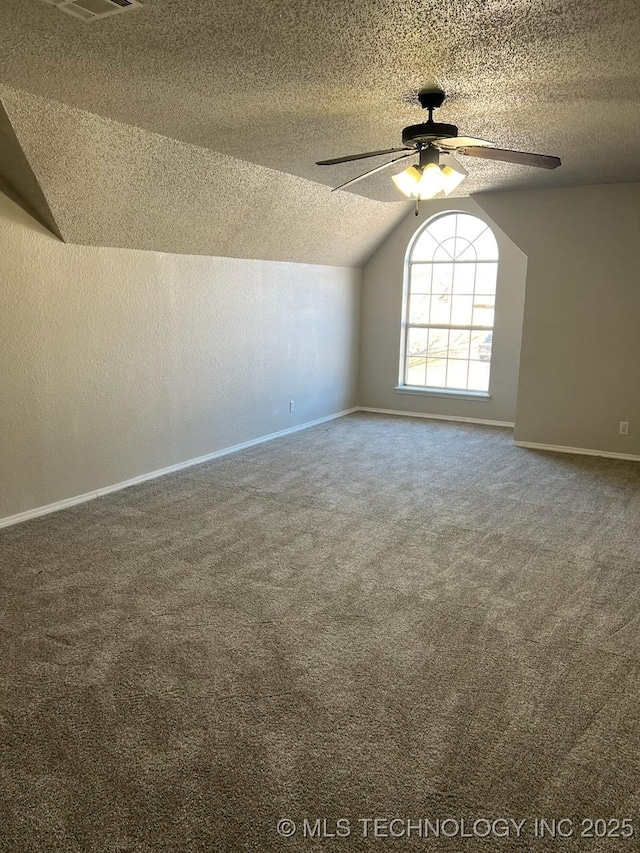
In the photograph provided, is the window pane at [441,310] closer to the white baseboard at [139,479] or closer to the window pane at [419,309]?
the window pane at [419,309]

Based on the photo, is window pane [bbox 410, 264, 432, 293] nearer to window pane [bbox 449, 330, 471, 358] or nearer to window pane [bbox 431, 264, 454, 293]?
window pane [bbox 431, 264, 454, 293]

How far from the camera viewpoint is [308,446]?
610 centimetres

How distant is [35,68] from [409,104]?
69.5 inches

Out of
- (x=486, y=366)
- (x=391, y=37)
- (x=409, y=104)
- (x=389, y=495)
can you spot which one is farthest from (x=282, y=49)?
(x=486, y=366)

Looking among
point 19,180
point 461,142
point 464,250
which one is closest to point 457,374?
point 464,250

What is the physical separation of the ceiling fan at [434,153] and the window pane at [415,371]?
4.29m

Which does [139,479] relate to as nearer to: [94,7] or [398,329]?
[94,7]

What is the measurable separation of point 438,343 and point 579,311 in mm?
2018

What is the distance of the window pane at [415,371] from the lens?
772 centimetres

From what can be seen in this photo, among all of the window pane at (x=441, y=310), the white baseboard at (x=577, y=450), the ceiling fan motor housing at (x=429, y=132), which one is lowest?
the white baseboard at (x=577, y=450)

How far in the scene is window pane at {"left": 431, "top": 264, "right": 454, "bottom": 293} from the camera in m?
7.32

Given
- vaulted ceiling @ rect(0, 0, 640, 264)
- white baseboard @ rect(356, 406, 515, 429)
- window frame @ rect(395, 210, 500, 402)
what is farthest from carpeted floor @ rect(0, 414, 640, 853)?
window frame @ rect(395, 210, 500, 402)

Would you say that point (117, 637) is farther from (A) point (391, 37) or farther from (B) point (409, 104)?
(B) point (409, 104)

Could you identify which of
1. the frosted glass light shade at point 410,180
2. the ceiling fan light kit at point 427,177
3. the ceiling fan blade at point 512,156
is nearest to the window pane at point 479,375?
the ceiling fan light kit at point 427,177
